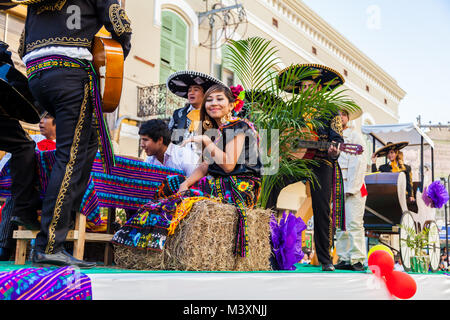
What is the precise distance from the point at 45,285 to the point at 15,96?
1422 millimetres

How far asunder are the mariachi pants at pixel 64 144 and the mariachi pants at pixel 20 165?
0.98ft

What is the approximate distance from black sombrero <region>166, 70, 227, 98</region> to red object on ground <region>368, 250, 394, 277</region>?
231cm

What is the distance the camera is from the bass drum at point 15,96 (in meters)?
2.98

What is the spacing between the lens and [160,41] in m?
12.3

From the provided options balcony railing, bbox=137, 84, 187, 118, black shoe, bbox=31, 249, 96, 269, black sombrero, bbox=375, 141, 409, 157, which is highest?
balcony railing, bbox=137, 84, 187, 118

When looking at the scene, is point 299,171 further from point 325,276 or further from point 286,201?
point 286,201

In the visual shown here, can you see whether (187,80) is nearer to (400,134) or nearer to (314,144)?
(314,144)

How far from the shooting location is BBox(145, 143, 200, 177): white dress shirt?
4.48 m

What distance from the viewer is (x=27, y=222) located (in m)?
3.11

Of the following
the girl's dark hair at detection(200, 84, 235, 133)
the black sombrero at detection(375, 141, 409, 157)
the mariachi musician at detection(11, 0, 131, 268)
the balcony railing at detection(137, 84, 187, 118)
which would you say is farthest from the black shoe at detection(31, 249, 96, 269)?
the balcony railing at detection(137, 84, 187, 118)

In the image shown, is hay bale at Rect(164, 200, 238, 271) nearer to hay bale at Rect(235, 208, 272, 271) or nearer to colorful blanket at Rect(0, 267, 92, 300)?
hay bale at Rect(235, 208, 272, 271)

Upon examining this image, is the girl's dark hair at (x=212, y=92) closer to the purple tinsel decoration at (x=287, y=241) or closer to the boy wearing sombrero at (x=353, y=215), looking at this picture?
the purple tinsel decoration at (x=287, y=241)

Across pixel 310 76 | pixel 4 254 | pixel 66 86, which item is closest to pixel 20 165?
pixel 66 86
